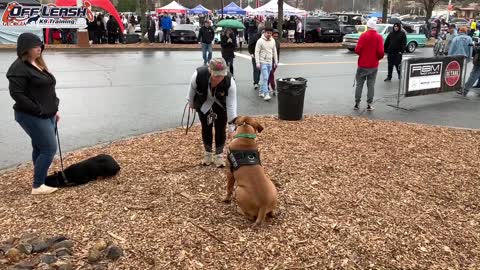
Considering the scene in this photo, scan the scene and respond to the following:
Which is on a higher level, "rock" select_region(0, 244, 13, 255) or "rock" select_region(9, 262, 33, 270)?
"rock" select_region(0, 244, 13, 255)

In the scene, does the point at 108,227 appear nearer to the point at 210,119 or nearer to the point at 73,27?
the point at 210,119

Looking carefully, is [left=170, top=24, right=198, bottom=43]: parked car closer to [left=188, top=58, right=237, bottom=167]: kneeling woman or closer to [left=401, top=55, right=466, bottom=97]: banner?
[left=401, top=55, right=466, bottom=97]: banner

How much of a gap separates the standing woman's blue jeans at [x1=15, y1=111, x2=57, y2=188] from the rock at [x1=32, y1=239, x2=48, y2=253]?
1332mm

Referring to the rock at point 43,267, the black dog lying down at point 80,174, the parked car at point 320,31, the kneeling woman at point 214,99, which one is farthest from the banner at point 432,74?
the parked car at point 320,31

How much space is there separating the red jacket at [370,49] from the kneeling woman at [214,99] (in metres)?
4.82

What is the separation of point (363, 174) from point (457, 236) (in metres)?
1.43

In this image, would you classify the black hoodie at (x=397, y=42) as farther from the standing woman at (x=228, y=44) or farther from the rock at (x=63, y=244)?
the rock at (x=63, y=244)

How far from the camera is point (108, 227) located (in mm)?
3807

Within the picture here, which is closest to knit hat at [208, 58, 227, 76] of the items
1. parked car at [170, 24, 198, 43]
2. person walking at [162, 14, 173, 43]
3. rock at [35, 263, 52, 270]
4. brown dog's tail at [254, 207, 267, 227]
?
brown dog's tail at [254, 207, 267, 227]

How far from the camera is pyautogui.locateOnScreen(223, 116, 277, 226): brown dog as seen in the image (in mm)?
3805

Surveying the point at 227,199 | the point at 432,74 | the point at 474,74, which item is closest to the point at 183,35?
the point at 474,74

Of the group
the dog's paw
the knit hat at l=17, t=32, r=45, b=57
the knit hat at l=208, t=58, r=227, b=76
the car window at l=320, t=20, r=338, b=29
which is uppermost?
A: the car window at l=320, t=20, r=338, b=29

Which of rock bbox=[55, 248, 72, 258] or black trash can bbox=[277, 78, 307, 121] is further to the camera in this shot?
black trash can bbox=[277, 78, 307, 121]

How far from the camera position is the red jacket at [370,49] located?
355 inches
